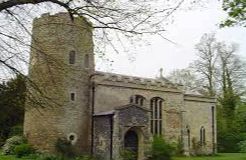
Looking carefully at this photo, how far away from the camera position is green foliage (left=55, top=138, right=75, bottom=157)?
2350 centimetres

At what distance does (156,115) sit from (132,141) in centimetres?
416

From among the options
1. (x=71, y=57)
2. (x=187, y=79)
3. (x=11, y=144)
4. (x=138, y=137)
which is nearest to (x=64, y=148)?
(x=11, y=144)

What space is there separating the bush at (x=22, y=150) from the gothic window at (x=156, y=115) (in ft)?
28.5

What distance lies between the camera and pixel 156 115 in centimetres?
2848

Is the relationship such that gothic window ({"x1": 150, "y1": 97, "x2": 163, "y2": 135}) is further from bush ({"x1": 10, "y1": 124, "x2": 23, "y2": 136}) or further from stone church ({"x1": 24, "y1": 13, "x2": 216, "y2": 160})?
bush ({"x1": 10, "y1": 124, "x2": 23, "y2": 136})

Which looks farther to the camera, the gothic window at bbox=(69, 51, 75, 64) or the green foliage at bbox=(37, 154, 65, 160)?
the gothic window at bbox=(69, 51, 75, 64)

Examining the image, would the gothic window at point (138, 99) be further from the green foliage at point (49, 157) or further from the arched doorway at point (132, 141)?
the green foliage at point (49, 157)

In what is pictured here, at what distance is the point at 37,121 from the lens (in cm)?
2477

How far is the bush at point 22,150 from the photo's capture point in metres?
23.4

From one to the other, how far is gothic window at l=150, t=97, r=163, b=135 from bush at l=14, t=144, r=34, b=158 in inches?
342

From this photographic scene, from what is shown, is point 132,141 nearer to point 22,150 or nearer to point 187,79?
point 22,150

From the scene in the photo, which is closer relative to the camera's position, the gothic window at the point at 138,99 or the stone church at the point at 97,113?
the stone church at the point at 97,113

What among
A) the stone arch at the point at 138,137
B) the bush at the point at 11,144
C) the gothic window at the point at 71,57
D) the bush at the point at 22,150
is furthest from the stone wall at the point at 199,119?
the bush at the point at 11,144

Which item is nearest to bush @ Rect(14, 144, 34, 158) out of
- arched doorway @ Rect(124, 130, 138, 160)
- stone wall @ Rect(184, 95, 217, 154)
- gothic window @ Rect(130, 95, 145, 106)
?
arched doorway @ Rect(124, 130, 138, 160)
